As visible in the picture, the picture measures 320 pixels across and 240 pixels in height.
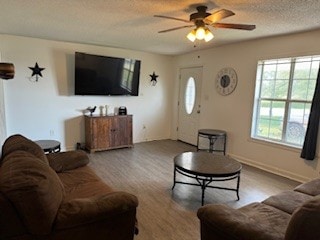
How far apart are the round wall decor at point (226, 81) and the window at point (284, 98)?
516mm

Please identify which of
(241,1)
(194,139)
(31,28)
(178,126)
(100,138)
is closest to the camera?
(241,1)

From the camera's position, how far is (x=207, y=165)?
2.88m

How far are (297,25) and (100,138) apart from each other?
13.3ft

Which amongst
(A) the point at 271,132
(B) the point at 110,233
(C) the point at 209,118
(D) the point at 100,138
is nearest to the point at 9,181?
(B) the point at 110,233

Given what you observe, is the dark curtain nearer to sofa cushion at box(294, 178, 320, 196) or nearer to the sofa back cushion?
sofa cushion at box(294, 178, 320, 196)

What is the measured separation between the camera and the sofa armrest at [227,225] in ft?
4.67

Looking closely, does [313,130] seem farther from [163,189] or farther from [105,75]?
[105,75]

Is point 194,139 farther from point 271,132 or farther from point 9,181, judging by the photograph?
point 9,181

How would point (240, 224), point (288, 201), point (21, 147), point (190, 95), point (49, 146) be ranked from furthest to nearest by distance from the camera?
point (190, 95) < point (49, 146) < point (21, 147) < point (288, 201) < point (240, 224)

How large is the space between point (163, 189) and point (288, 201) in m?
1.67

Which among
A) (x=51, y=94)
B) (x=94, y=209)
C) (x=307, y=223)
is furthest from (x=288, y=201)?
(x=51, y=94)

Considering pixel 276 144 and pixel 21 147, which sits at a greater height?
pixel 21 147

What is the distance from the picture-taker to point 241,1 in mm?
2406

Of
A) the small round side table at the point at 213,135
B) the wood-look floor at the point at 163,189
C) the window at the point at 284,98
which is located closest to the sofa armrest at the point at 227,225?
the wood-look floor at the point at 163,189
